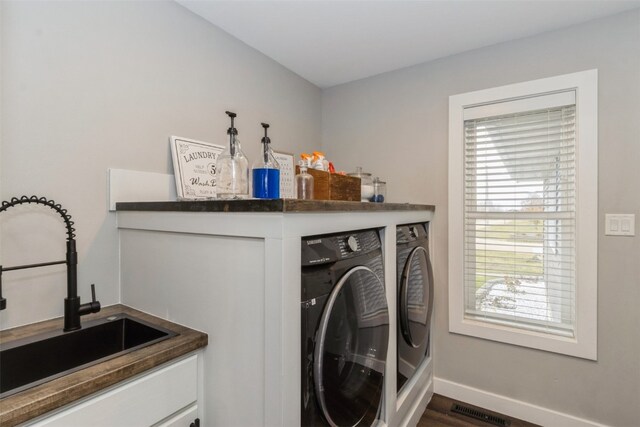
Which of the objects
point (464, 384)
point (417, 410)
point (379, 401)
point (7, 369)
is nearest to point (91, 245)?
point (7, 369)

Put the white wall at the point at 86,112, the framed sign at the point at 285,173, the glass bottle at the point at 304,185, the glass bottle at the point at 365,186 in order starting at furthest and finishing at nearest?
the framed sign at the point at 285,173 → the glass bottle at the point at 365,186 → the glass bottle at the point at 304,185 → the white wall at the point at 86,112

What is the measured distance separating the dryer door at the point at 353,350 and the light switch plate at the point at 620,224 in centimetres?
135

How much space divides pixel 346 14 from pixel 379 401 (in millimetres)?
1968

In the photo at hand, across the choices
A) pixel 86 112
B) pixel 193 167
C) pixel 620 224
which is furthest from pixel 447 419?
pixel 86 112

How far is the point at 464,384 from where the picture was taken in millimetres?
2184

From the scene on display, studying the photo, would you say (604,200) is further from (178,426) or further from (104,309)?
(104,309)

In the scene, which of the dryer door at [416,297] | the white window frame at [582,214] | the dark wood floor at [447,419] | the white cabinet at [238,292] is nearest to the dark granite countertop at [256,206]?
the white cabinet at [238,292]

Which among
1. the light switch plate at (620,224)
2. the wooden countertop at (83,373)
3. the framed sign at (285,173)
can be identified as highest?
the framed sign at (285,173)

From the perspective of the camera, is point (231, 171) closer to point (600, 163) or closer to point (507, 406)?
point (600, 163)

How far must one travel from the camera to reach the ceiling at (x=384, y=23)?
1.69 meters

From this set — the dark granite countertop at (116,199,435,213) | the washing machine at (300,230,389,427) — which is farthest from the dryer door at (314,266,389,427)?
the dark granite countertop at (116,199,435,213)

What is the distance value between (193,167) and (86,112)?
1.66 feet

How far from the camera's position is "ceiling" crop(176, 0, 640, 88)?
1.69 meters

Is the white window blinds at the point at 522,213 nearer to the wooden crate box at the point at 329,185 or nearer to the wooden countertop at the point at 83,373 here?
the wooden crate box at the point at 329,185
